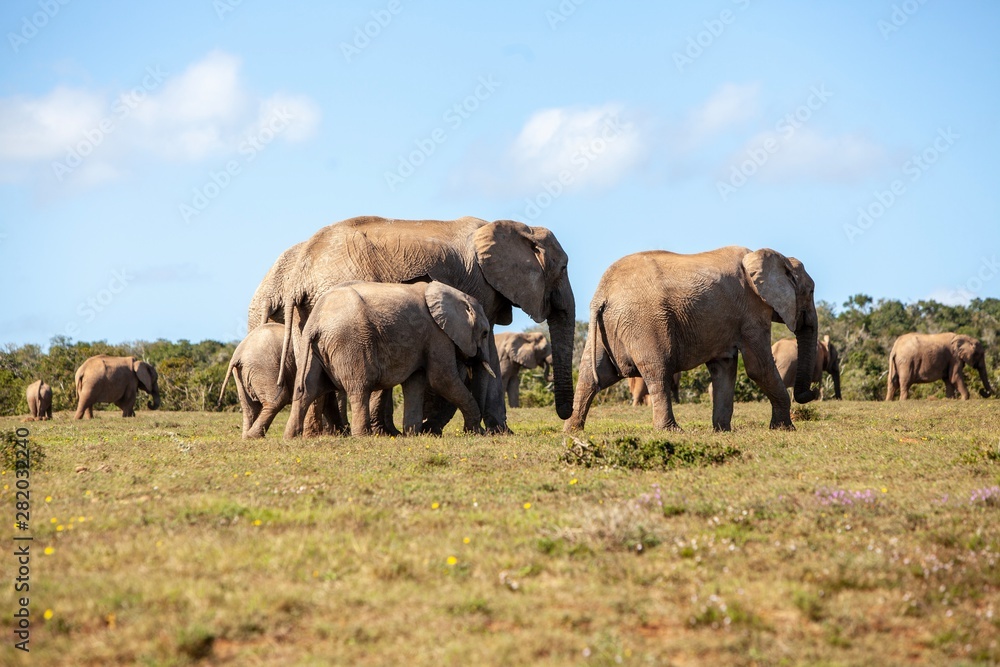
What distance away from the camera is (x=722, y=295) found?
Result: 16594mm

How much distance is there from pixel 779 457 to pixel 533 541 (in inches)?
204

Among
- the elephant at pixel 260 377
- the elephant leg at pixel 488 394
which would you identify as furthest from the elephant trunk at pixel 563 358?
the elephant at pixel 260 377

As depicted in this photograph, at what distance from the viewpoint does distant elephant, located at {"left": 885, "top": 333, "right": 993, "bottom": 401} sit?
35.0 metres

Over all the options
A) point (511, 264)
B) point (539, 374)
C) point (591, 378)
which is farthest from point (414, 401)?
point (539, 374)

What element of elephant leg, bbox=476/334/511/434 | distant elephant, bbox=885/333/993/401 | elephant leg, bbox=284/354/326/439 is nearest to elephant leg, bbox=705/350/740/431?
elephant leg, bbox=476/334/511/434

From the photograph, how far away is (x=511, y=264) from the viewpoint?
18.6 m

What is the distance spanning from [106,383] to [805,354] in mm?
19727

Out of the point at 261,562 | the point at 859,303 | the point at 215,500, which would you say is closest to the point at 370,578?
the point at 261,562

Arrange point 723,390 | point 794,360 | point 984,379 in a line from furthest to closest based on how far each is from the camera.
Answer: point 984,379, point 794,360, point 723,390

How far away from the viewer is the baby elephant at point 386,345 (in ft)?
51.4

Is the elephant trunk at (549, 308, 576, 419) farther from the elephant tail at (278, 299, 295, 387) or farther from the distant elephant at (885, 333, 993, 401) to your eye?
the distant elephant at (885, 333, 993, 401)

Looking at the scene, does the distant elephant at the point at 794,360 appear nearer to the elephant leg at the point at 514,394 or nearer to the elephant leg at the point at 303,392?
the elephant leg at the point at 514,394

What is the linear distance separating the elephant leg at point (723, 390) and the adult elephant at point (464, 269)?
258 cm

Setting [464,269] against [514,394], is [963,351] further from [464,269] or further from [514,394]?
[464,269]
